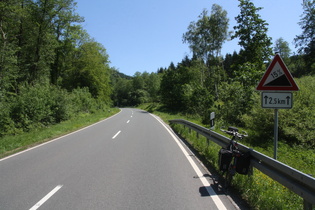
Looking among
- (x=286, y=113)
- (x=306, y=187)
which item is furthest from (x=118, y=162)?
(x=286, y=113)

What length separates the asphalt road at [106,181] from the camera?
13.3 ft

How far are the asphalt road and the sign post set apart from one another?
A: 2090mm

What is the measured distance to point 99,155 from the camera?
7.93 m

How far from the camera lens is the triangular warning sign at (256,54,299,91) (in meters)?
4.69

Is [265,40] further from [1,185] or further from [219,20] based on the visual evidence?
[1,185]

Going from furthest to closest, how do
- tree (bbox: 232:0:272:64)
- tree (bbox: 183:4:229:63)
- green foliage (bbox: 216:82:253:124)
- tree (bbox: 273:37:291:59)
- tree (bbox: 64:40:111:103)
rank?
1. tree (bbox: 273:37:291:59)
2. tree (bbox: 64:40:111:103)
3. tree (bbox: 183:4:229:63)
4. tree (bbox: 232:0:272:64)
5. green foliage (bbox: 216:82:253:124)

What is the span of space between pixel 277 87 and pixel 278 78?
189 mm

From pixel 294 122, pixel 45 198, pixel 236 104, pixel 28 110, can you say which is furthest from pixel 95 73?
pixel 45 198

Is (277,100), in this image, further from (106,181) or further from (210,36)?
(210,36)

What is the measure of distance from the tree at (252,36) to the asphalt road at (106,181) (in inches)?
814

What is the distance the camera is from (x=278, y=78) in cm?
477

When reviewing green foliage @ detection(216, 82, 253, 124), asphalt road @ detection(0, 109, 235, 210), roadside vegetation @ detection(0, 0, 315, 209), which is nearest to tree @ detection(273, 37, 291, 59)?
roadside vegetation @ detection(0, 0, 315, 209)

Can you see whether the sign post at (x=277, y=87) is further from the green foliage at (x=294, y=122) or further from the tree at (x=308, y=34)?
the tree at (x=308, y=34)

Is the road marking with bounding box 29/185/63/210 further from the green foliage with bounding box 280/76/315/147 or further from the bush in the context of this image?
the bush
